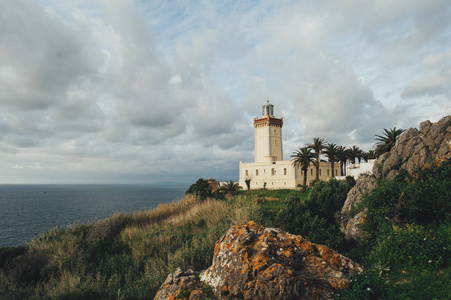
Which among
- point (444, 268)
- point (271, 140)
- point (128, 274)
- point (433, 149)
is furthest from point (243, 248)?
point (271, 140)

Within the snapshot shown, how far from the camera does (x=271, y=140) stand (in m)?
55.4

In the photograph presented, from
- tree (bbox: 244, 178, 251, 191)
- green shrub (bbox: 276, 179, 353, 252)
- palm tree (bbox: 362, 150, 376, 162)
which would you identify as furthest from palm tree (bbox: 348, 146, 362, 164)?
green shrub (bbox: 276, 179, 353, 252)

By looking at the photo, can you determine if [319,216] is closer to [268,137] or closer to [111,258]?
[111,258]

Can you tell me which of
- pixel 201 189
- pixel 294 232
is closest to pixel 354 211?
pixel 294 232

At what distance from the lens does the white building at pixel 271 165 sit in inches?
1905

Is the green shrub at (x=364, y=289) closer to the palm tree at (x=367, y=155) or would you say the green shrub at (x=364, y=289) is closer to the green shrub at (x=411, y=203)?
the green shrub at (x=411, y=203)

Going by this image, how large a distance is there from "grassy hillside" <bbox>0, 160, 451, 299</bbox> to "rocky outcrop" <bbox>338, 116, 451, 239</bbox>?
3.34 ft

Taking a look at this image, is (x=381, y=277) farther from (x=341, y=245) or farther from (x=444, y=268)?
(x=341, y=245)

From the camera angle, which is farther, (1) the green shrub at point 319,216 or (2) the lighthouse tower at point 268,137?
(2) the lighthouse tower at point 268,137

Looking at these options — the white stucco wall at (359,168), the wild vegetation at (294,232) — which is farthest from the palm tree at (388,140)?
the wild vegetation at (294,232)

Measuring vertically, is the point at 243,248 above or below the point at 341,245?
above

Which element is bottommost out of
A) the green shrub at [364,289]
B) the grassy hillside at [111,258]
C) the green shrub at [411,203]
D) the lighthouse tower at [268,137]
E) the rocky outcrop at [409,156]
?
the grassy hillside at [111,258]

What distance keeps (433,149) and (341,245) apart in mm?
7737

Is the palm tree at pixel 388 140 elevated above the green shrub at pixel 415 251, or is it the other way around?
the palm tree at pixel 388 140
